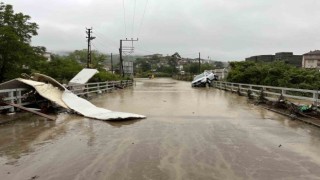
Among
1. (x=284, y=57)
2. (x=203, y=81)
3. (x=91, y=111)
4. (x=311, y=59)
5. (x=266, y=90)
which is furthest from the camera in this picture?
(x=311, y=59)

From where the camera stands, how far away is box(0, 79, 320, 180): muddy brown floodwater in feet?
19.6

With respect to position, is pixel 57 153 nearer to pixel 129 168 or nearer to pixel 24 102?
pixel 129 168

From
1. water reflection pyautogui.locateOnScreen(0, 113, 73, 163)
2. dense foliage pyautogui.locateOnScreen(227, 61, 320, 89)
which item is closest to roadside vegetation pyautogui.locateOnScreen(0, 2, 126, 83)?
dense foliage pyautogui.locateOnScreen(227, 61, 320, 89)

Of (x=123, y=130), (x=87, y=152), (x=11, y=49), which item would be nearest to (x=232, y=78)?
(x=11, y=49)

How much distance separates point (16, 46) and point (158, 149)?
33.0m

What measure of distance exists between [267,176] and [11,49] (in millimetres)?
35231

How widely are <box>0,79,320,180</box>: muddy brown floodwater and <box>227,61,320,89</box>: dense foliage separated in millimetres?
20314

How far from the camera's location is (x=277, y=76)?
36312mm

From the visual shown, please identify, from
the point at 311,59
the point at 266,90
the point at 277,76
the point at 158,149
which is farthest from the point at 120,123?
the point at 311,59

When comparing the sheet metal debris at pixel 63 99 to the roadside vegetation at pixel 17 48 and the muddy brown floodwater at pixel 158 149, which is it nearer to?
the muddy brown floodwater at pixel 158 149

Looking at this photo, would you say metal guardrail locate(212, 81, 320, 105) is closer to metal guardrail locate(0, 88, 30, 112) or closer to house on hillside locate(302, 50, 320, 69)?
metal guardrail locate(0, 88, 30, 112)

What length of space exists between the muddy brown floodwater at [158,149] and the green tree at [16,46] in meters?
26.2

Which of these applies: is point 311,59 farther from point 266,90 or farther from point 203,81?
point 266,90

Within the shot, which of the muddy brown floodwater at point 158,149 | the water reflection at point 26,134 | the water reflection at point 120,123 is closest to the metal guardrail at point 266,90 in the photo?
the muddy brown floodwater at point 158,149
